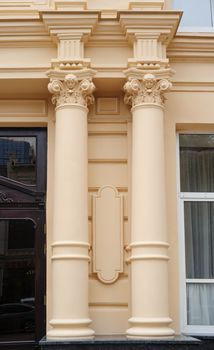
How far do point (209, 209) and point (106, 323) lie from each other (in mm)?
2074

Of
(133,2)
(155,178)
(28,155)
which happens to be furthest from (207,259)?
(133,2)

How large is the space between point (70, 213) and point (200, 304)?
7.13 ft

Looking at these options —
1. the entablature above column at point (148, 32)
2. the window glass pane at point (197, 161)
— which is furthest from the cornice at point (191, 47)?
the window glass pane at point (197, 161)

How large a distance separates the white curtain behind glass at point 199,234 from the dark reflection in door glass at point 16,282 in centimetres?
205

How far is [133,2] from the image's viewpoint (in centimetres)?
791

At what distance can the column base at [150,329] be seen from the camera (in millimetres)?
6883

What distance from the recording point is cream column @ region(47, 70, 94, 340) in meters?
7.01

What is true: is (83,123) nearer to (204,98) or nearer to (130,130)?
(130,130)

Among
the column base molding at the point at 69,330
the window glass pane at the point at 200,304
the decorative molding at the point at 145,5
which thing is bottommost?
the column base molding at the point at 69,330

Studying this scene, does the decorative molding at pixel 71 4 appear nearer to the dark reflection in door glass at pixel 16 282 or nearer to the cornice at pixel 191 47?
the cornice at pixel 191 47

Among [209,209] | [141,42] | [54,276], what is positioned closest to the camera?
[54,276]

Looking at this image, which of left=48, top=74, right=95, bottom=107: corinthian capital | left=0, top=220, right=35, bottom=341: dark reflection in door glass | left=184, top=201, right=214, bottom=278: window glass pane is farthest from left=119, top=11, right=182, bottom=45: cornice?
left=0, top=220, right=35, bottom=341: dark reflection in door glass

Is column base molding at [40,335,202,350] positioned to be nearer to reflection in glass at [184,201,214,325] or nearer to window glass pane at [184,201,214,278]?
reflection in glass at [184,201,214,325]

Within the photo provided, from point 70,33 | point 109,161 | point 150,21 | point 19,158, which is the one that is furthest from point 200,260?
point 70,33
